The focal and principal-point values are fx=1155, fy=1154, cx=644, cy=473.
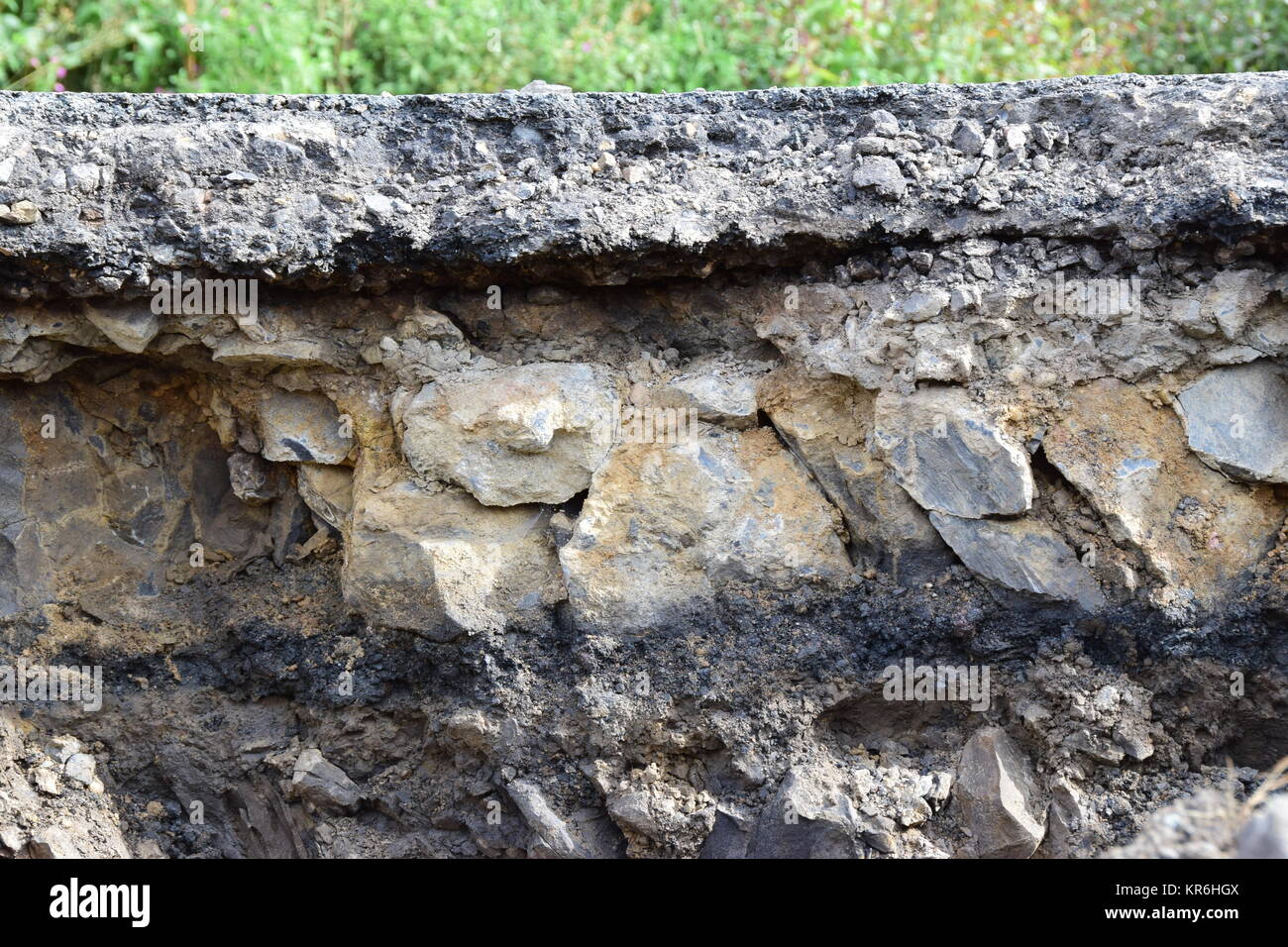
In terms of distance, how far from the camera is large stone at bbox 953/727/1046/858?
346 centimetres

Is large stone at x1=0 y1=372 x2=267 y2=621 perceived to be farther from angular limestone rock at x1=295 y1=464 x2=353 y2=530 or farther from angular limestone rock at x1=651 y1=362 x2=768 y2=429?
angular limestone rock at x1=651 y1=362 x2=768 y2=429

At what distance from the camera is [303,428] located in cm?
389

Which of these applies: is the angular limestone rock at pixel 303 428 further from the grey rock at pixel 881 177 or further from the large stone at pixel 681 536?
the grey rock at pixel 881 177

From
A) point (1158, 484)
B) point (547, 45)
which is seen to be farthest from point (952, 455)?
point (547, 45)

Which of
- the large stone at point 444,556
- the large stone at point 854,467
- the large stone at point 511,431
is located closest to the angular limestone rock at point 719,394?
the large stone at point 854,467

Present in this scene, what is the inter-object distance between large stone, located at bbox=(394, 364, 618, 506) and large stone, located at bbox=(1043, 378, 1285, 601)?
143cm

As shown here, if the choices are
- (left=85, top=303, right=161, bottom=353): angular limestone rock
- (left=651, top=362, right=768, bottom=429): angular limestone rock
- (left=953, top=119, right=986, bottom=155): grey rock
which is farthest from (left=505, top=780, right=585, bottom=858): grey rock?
(left=953, top=119, right=986, bottom=155): grey rock

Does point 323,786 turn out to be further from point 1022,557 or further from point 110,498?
point 1022,557

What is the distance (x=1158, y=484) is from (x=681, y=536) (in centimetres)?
148

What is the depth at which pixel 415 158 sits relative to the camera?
3.69m

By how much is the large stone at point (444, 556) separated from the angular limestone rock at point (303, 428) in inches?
5.9

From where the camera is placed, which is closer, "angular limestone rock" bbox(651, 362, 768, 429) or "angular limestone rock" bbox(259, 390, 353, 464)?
"angular limestone rock" bbox(651, 362, 768, 429)

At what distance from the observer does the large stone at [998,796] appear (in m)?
3.46

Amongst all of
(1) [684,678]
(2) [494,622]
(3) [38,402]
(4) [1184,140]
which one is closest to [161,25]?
(3) [38,402]
